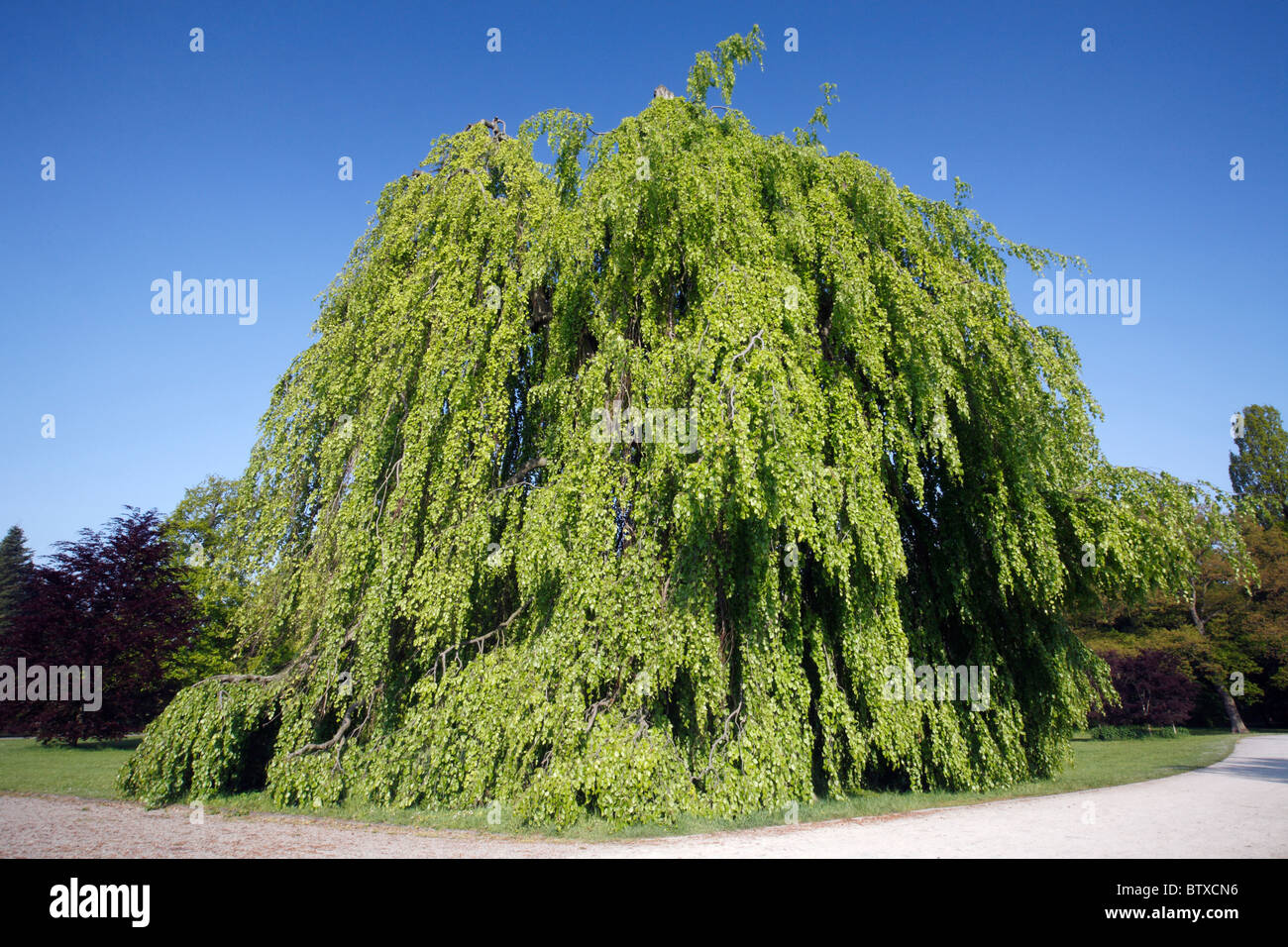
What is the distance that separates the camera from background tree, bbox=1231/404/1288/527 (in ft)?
109

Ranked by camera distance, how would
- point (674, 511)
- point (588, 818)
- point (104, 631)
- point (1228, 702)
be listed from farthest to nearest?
1. point (1228, 702)
2. point (104, 631)
3. point (674, 511)
4. point (588, 818)

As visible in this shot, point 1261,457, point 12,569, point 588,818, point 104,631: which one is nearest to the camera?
point 588,818

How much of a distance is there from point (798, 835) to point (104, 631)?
18425mm

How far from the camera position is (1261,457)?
34.1 meters

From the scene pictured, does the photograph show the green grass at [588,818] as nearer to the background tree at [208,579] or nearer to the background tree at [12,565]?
the background tree at [208,579]

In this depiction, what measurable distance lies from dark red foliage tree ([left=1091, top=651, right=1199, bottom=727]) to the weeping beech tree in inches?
751

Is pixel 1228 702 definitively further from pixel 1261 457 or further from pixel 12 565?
pixel 12 565

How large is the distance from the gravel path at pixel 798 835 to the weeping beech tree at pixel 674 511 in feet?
2.02

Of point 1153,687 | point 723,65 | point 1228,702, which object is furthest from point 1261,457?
point 723,65

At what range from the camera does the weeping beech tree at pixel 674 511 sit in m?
6.64

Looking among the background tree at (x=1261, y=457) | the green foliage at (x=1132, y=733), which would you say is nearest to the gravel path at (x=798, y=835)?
the green foliage at (x=1132, y=733)
